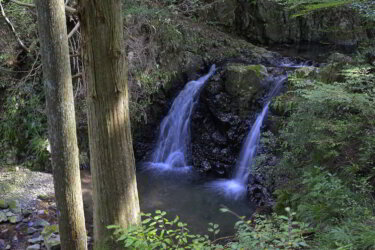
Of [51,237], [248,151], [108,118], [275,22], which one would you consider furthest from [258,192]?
[275,22]

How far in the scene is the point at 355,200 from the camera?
11.3 ft

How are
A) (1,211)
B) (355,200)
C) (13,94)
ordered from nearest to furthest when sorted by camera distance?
(355,200) → (1,211) → (13,94)

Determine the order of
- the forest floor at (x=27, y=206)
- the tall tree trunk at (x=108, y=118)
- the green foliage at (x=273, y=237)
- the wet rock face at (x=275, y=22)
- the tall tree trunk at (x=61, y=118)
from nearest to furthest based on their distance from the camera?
the green foliage at (x=273, y=237) → the tall tree trunk at (x=108, y=118) → the tall tree trunk at (x=61, y=118) → the forest floor at (x=27, y=206) → the wet rock face at (x=275, y=22)

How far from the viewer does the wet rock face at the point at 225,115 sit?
8836 mm

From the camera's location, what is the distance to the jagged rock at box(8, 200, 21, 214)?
605 cm

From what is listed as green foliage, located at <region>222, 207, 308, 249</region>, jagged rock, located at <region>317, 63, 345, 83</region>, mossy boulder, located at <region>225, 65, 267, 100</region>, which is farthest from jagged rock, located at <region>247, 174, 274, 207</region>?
green foliage, located at <region>222, 207, 308, 249</region>

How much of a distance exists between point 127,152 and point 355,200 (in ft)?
8.02

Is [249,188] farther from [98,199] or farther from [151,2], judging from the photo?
[151,2]

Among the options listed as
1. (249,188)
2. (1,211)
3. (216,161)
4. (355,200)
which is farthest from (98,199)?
(216,161)

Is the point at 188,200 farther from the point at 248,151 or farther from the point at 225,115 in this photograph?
the point at 225,115

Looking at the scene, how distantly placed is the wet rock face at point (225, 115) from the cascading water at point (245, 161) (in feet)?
0.85

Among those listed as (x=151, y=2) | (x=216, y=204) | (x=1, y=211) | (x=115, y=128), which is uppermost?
(x=151, y=2)

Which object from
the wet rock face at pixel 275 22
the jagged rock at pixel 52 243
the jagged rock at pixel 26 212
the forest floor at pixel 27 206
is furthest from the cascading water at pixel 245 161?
the wet rock face at pixel 275 22

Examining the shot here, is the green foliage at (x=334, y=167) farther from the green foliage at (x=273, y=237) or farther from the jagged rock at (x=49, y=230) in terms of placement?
the jagged rock at (x=49, y=230)
